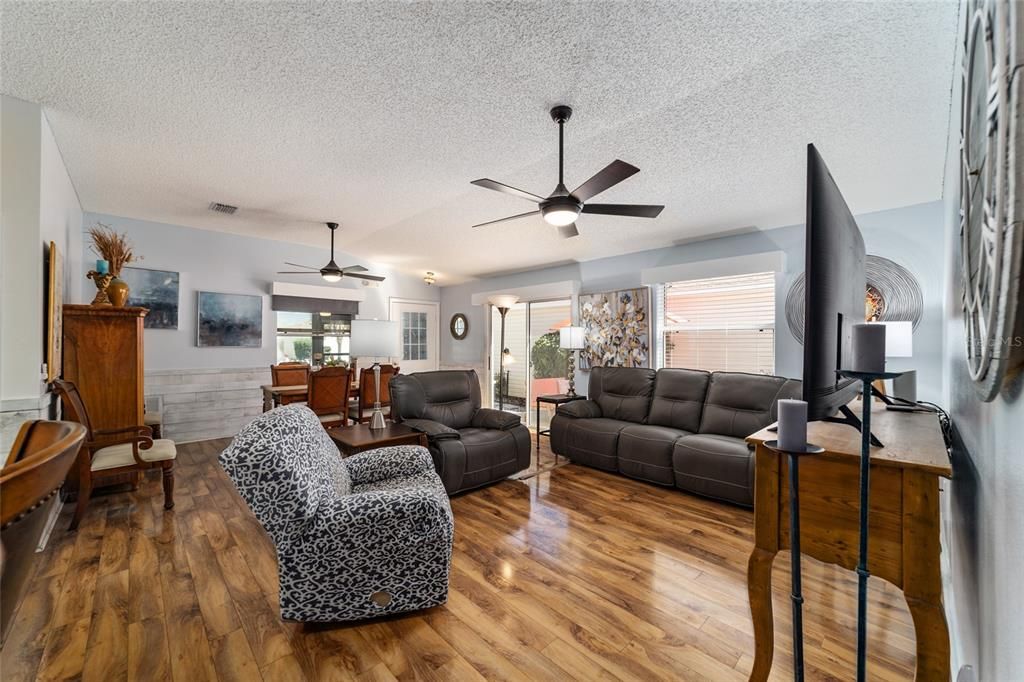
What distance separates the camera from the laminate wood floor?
5.33 feet

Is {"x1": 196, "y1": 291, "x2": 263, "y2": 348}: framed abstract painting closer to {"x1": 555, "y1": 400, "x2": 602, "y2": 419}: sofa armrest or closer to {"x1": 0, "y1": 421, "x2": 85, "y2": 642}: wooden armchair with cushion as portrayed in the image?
{"x1": 555, "y1": 400, "x2": 602, "y2": 419}: sofa armrest

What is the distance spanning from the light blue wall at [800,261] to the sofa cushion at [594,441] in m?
1.38

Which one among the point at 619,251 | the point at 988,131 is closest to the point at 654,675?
the point at 988,131

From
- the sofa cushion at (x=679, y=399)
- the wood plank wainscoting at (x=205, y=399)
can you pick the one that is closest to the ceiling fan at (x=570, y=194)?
the sofa cushion at (x=679, y=399)

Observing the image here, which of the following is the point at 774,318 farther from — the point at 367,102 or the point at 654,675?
the point at 367,102

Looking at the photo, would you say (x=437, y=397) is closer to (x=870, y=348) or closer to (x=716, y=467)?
(x=716, y=467)

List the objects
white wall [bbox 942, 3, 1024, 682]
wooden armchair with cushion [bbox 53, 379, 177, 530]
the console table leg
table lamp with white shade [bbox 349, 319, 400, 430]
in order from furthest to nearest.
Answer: table lamp with white shade [bbox 349, 319, 400, 430] → wooden armchair with cushion [bbox 53, 379, 177, 530] → the console table leg → white wall [bbox 942, 3, 1024, 682]

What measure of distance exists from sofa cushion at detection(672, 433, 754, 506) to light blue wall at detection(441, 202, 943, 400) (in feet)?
4.29

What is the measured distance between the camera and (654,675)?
159 centimetres

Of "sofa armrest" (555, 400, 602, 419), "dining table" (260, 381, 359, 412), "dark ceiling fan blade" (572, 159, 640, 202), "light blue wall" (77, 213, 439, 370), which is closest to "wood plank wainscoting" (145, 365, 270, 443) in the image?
"light blue wall" (77, 213, 439, 370)

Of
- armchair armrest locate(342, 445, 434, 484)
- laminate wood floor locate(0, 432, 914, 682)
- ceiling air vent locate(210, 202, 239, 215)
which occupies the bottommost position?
laminate wood floor locate(0, 432, 914, 682)

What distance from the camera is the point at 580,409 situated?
4461mm

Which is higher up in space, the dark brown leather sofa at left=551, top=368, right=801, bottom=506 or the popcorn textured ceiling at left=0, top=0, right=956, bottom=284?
the popcorn textured ceiling at left=0, top=0, right=956, bottom=284

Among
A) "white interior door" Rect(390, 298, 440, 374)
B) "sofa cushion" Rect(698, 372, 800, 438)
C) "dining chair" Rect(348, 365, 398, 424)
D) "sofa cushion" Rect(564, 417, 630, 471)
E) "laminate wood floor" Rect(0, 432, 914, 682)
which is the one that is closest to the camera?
"laminate wood floor" Rect(0, 432, 914, 682)
